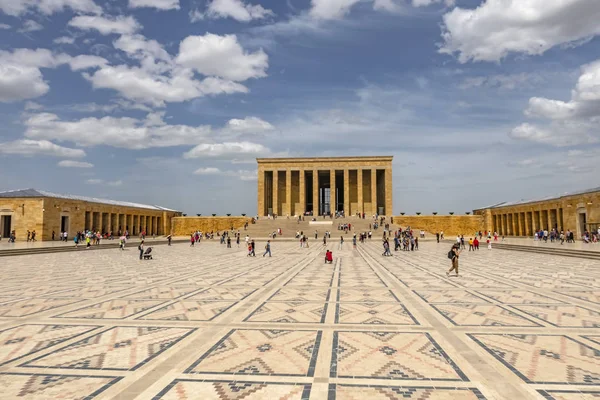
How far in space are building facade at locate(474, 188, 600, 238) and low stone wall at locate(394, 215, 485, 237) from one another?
1.89 metres

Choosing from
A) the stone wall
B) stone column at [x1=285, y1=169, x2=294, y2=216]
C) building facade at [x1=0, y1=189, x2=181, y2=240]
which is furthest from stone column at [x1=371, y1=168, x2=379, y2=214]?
the stone wall

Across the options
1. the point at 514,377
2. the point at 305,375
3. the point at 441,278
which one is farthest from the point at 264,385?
the point at 441,278

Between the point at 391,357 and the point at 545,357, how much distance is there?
188 cm

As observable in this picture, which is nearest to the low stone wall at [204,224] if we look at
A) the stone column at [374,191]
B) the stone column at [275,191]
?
the stone column at [275,191]

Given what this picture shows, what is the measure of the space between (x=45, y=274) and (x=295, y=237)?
28.9m

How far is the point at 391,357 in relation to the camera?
4.66 metres

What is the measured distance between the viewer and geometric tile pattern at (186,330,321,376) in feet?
13.9

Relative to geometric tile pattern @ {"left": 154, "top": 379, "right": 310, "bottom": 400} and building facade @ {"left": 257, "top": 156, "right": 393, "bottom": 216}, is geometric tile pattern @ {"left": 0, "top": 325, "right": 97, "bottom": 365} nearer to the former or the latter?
geometric tile pattern @ {"left": 154, "top": 379, "right": 310, "bottom": 400}

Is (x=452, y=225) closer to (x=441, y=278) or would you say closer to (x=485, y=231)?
(x=485, y=231)

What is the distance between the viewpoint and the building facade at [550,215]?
30.3m

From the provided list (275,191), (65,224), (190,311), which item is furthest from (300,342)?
(275,191)

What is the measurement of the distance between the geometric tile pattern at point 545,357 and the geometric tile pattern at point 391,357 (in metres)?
0.71

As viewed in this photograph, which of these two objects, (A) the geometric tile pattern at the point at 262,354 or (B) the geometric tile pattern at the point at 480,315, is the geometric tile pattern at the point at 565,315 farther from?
(A) the geometric tile pattern at the point at 262,354

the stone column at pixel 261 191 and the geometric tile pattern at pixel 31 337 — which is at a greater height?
the stone column at pixel 261 191
